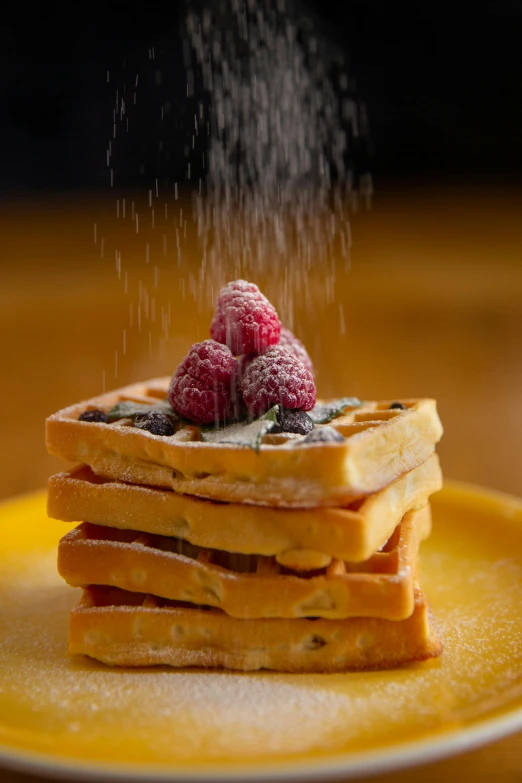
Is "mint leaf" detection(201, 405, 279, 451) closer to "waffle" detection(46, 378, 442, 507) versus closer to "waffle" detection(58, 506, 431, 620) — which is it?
"waffle" detection(46, 378, 442, 507)

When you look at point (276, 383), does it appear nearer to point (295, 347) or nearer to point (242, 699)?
point (295, 347)

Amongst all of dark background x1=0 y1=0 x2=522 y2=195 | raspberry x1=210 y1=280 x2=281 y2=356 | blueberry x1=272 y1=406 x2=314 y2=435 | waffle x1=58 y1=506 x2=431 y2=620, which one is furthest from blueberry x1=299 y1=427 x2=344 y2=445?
dark background x1=0 y1=0 x2=522 y2=195

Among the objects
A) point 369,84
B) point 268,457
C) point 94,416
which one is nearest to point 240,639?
point 268,457

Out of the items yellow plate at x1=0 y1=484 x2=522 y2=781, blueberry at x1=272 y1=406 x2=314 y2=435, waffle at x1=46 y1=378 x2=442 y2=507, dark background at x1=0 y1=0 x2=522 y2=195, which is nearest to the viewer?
yellow plate at x1=0 y1=484 x2=522 y2=781

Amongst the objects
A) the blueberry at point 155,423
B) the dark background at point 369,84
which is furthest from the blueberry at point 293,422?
the dark background at point 369,84

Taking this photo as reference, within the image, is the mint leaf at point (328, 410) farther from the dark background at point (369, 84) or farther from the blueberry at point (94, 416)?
the dark background at point (369, 84)

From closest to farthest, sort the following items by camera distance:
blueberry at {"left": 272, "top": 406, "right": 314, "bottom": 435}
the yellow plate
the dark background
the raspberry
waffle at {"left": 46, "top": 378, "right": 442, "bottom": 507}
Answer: the yellow plate, waffle at {"left": 46, "top": 378, "right": 442, "bottom": 507}, blueberry at {"left": 272, "top": 406, "right": 314, "bottom": 435}, the raspberry, the dark background
